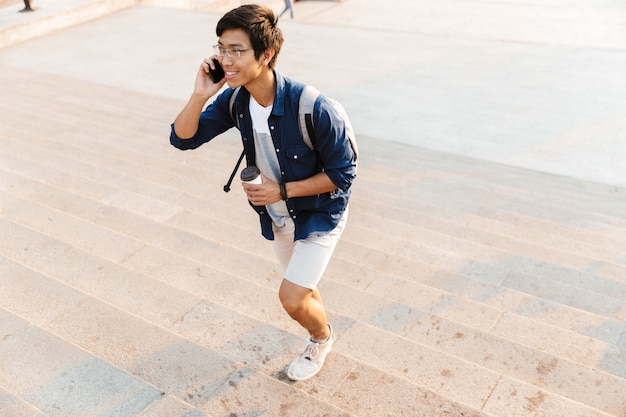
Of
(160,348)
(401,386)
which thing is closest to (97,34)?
(160,348)

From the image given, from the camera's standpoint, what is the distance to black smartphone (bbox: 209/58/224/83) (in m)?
2.73

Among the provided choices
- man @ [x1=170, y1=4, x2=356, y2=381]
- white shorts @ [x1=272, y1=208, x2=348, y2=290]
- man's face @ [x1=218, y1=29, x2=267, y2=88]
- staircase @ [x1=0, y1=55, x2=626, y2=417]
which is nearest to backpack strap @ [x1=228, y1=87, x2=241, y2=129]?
man @ [x1=170, y1=4, x2=356, y2=381]

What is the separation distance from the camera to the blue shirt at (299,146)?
2619 millimetres

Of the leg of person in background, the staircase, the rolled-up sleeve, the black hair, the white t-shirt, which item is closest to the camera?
the black hair

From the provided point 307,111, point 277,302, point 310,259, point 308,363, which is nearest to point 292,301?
point 310,259

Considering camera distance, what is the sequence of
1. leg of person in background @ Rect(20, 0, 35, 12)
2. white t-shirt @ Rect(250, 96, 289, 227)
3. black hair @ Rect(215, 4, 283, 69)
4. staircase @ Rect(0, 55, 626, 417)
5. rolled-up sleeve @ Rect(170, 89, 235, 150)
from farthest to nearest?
leg of person in background @ Rect(20, 0, 35, 12) → staircase @ Rect(0, 55, 626, 417) → rolled-up sleeve @ Rect(170, 89, 235, 150) → white t-shirt @ Rect(250, 96, 289, 227) → black hair @ Rect(215, 4, 283, 69)

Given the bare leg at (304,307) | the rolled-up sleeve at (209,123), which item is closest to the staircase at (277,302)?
the bare leg at (304,307)

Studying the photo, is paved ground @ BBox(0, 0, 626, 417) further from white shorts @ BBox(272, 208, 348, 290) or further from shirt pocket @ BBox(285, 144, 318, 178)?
shirt pocket @ BBox(285, 144, 318, 178)

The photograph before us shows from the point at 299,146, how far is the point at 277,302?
4.46 feet

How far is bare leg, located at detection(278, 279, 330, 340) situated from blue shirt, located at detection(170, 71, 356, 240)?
0.77ft

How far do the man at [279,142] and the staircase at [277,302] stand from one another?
58 cm

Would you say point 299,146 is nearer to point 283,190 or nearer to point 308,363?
point 283,190

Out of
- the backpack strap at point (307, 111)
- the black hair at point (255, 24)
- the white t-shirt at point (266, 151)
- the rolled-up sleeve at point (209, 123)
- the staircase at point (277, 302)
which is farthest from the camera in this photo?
the staircase at point (277, 302)

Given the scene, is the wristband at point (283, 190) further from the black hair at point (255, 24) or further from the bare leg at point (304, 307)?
the black hair at point (255, 24)
